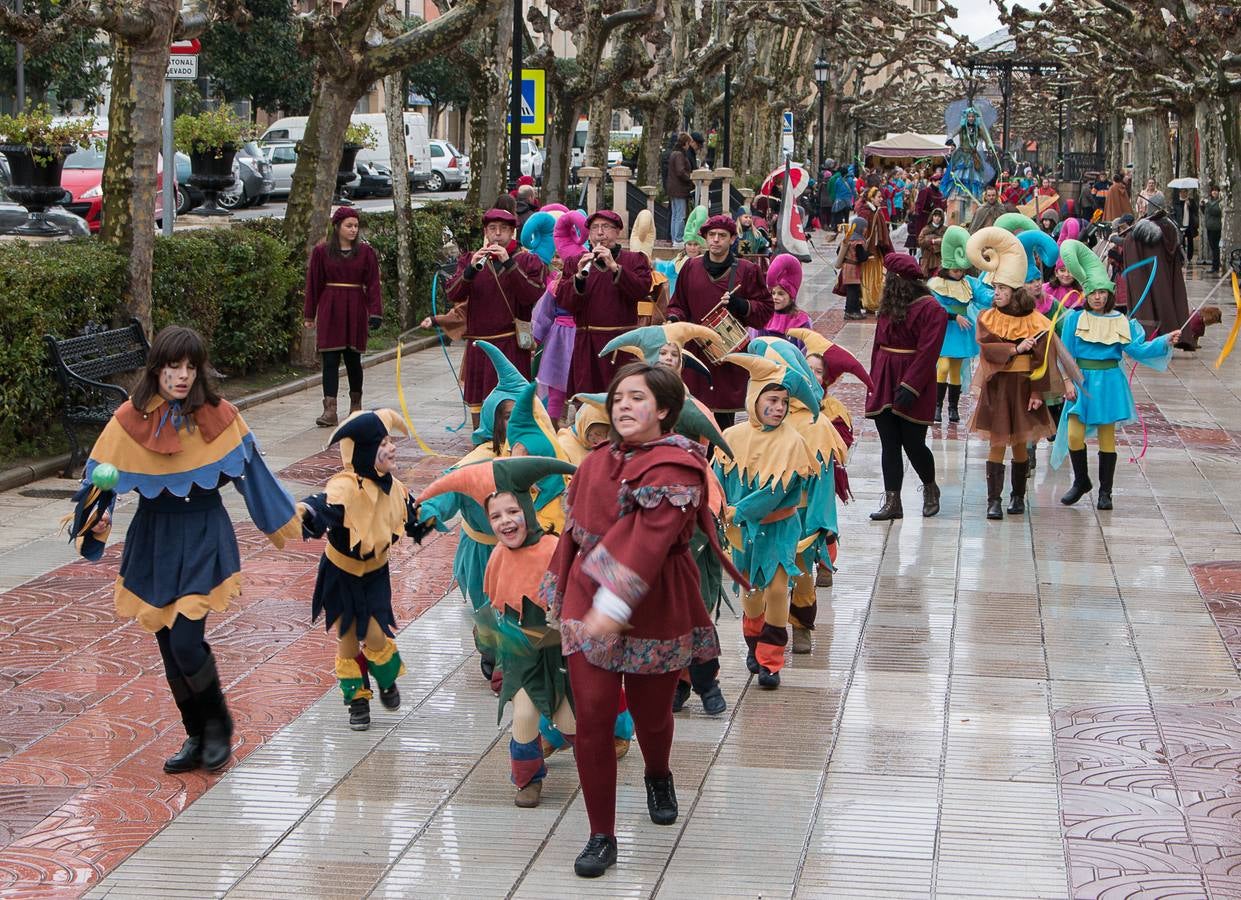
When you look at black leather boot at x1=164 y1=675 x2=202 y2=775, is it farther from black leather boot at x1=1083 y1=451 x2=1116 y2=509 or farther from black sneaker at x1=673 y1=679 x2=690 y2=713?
black leather boot at x1=1083 y1=451 x2=1116 y2=509

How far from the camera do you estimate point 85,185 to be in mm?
27703

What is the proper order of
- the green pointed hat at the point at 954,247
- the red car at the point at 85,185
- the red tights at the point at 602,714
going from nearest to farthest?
the red tights at the point at 602,714 → the green pointed hat at the point at 954,247 → the red car at the point at 85,185

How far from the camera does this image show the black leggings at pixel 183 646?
6379 millimetres

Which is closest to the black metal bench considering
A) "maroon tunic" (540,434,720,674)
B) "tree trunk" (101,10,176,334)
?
"tree trunk" (101,10,176,334)

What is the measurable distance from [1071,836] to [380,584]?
2.81 metres

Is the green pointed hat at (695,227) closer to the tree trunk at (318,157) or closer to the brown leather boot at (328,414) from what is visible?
the brown leather boot at (328,414)

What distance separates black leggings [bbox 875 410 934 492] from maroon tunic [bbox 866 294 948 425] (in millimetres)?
112

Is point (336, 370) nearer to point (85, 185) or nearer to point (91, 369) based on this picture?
point (91, 369)

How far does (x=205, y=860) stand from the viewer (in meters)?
5.68

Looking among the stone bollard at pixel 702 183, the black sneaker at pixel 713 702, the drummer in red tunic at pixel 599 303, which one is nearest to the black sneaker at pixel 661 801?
the black sneaker at pixel 713 702

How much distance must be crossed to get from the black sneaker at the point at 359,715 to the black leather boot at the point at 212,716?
0.57 meters

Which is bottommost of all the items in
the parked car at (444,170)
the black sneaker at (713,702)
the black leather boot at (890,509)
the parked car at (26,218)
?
the black sneaker at (713,702)

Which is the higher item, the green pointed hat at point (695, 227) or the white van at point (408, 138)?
the white van at point (408, 138)

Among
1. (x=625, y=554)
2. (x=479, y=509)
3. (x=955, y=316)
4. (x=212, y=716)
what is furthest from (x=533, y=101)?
(x=625, y=554)
